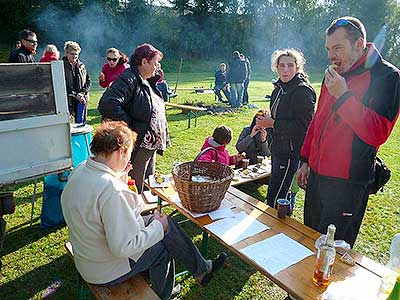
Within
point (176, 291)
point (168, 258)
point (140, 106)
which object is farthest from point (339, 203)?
point (140, 106)

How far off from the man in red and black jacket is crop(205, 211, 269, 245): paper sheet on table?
1.51ft

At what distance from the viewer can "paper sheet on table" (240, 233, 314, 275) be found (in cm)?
174

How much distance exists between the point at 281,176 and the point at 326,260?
1566 mm

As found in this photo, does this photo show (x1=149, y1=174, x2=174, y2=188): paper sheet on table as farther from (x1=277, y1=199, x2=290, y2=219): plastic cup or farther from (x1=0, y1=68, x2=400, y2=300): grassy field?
(x1=277, y1=199, x2=290, y2=219): plastic cup

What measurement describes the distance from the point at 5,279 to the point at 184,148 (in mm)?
3873

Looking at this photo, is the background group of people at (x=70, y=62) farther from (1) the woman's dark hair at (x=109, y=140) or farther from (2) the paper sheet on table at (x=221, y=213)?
(1) the woman's dark hair at (x=109, y=140)

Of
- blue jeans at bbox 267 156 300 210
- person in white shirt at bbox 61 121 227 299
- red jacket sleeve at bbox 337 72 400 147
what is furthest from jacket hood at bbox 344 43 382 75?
person in white shirt at bbox 61 121 227 299

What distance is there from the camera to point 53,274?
2797 millimetres

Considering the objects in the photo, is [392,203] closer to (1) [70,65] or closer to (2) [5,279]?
(2) [5,279]

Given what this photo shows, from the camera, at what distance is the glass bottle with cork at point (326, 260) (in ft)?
5.16

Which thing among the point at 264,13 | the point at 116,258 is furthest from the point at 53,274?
Answer: the point at 264,13

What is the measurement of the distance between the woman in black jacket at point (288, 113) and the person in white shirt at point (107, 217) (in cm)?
147

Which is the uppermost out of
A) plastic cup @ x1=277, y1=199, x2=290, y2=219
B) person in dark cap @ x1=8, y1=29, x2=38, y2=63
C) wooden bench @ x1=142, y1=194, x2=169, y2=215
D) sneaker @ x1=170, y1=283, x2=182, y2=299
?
person in dark cap @ x1=8, y1=29, x2=38, y2=63

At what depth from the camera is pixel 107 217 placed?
1.65 meters
